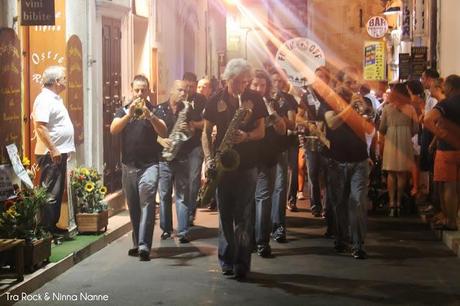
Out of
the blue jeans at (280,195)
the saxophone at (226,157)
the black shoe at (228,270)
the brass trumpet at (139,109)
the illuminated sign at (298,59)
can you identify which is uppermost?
the illuminated sign at (298,59)

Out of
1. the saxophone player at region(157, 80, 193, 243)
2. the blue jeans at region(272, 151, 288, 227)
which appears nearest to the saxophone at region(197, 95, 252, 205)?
the saxophone player at region(157, 80, 193, 243)

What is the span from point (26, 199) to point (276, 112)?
3412 millimetres

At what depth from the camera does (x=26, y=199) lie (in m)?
8.47

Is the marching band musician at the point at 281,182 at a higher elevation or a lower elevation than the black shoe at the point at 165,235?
higher

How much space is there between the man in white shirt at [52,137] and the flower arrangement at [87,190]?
2.38 ft

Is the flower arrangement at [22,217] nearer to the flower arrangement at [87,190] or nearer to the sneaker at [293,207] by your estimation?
the flower arrangement at [87,190]

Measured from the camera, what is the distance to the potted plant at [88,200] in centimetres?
1081

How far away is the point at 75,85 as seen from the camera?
1108 centimetres

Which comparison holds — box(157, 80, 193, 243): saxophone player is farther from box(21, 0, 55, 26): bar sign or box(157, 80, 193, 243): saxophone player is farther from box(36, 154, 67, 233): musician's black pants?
box(21, 0, 55, 26): bar sign

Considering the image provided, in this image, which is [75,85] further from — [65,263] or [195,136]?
[65,263]

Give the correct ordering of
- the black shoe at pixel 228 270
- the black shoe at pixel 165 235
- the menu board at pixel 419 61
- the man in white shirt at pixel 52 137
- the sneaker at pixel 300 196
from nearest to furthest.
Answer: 1. the black shoe at pixel 228 270
2. the man in white shirt at pixel 52 137
3. the black shoe at pixel 165 235
4. the sneaker at pixel 300 196
5. the menu board at pixel 419 61

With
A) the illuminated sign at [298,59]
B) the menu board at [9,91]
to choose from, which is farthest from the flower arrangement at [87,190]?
the illuminated sign at [298,59]

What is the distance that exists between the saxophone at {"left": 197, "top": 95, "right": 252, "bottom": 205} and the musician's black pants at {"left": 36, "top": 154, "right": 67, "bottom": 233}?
2306 mm

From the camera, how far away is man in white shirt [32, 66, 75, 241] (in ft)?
31.9
